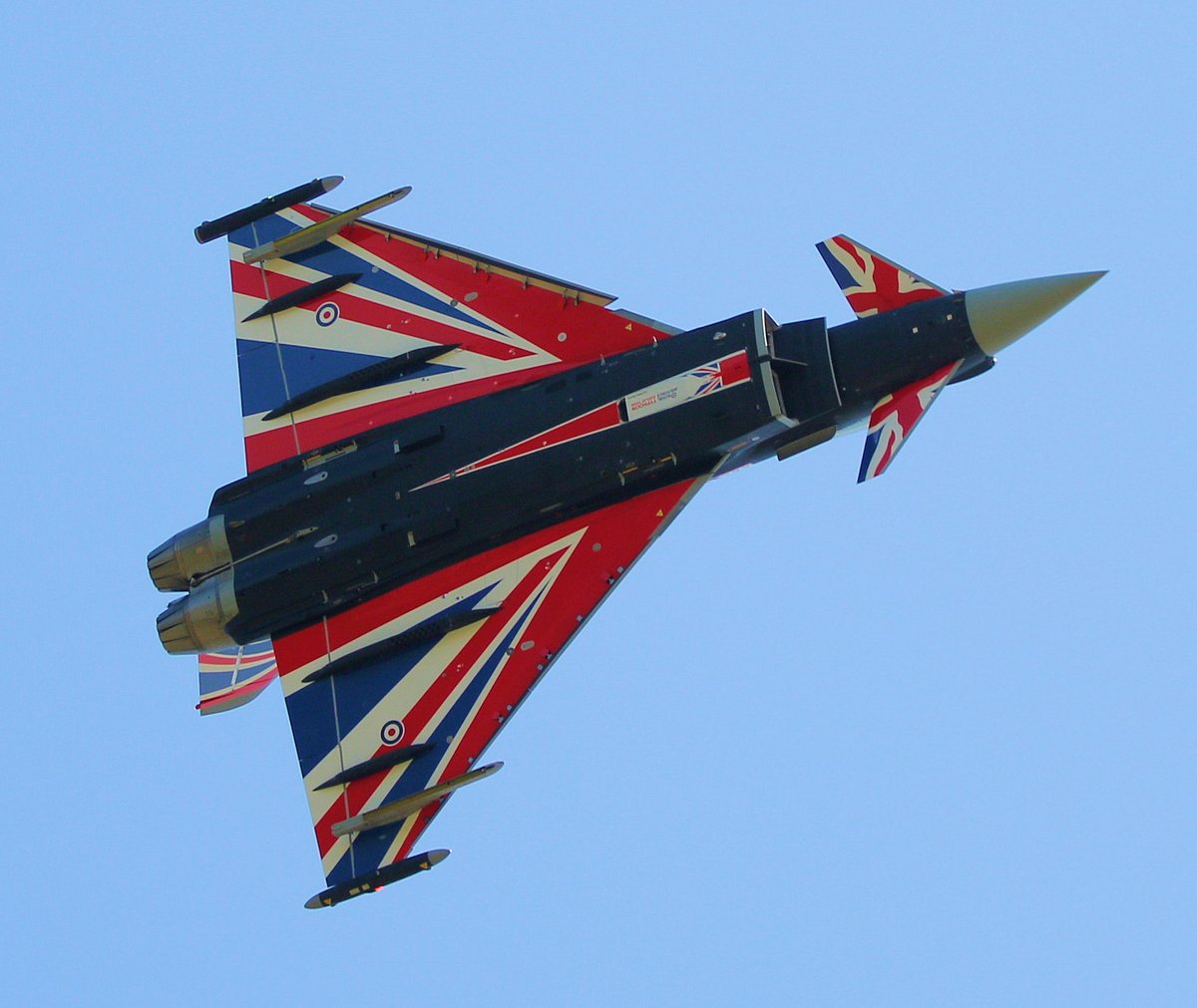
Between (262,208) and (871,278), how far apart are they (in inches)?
417

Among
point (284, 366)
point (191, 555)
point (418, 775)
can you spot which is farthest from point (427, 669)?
point (284, 366)

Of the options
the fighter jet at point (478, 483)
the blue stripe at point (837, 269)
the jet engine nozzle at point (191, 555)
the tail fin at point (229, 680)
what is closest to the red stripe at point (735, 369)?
the fighter jet at point (478, 483)

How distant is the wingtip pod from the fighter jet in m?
0.03

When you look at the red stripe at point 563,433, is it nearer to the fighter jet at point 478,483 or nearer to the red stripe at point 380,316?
the fighter jet at point 478,483

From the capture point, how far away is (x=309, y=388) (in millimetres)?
34219

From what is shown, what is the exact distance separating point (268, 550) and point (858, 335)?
31.9 ft

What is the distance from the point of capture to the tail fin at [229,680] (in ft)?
117

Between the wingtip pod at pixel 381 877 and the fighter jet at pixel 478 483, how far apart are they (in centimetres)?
3

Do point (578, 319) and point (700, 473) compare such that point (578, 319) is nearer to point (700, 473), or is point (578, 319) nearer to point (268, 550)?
point (700, 473)

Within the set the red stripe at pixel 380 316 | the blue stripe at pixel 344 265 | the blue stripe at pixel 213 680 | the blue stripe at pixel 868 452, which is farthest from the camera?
the blue stripe at pixel 213 680

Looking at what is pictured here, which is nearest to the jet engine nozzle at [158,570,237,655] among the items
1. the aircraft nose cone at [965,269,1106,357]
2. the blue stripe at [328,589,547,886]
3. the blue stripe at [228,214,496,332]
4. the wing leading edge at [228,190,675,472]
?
the wing leading edge at [228,190,675,472]

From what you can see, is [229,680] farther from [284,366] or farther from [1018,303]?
[1018,303]

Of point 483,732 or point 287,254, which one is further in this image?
point 287,254

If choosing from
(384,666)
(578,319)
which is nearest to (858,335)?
(578,319)
